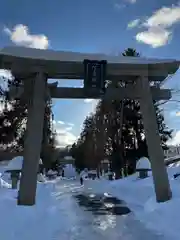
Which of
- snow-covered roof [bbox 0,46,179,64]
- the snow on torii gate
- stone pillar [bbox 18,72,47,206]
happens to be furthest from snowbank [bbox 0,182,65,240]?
snow-covered roof [bbox 0,46,179,64]

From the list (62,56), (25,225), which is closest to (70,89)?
(62,56)

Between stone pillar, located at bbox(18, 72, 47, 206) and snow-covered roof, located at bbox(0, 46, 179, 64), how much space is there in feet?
2.79

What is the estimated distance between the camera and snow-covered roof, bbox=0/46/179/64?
43.6 ft

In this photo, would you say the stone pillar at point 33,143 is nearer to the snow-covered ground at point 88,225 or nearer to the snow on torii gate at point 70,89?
the snow on torii gate at point 70,89

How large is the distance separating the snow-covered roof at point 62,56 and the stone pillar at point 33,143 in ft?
2.79

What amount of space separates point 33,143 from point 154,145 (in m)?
4.89

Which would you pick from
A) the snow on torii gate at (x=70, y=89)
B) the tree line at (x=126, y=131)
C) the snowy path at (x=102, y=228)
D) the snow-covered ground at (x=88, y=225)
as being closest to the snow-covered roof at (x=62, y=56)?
the snow on torii gate at (x=70, y=89)

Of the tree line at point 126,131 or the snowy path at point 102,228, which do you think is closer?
the snowy path at point 102,228

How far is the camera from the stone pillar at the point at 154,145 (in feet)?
43.4

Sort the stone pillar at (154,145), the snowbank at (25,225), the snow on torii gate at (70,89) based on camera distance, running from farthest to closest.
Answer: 1. the stone pillar at (154,145)
2. the snow on torii gate at (70,89)
3. the snowbank at (25,225)

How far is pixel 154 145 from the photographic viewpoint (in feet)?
44.8

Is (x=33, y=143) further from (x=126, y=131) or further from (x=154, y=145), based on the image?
(x=126, y=131)

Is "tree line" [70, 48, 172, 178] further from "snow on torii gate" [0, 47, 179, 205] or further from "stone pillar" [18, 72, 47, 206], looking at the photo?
"stone pillar" [18, 72, 47, 206]

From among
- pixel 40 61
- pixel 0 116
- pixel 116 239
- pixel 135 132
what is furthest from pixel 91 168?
pixel 116 239
